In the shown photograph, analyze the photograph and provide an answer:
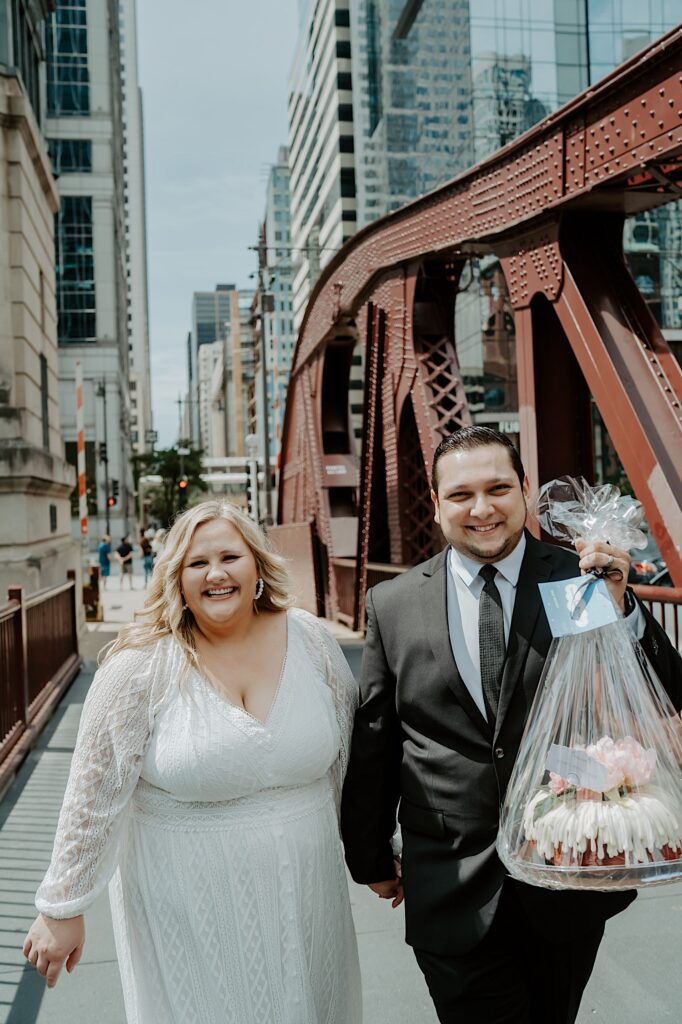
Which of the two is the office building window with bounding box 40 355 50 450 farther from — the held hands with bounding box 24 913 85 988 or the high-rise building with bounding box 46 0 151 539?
the high-rise building with bounding box 46 0 151 539

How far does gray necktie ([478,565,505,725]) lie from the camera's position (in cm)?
229

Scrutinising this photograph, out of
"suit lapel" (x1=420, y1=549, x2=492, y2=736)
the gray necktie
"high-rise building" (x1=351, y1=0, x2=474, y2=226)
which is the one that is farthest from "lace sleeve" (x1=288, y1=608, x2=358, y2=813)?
"high-rise building" (x1=351, y1=0, x2=474, y2=226)

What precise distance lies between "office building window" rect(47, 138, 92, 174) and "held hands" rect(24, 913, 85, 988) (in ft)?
240

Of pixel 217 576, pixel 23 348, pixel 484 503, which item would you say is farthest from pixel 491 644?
pixel 23 348

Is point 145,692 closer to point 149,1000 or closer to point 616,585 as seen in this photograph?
point 149,1000

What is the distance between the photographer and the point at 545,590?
2254 millimetres

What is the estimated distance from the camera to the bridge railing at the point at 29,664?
6.57 m

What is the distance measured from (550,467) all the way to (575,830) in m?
3.92

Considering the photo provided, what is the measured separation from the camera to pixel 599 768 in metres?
2.03

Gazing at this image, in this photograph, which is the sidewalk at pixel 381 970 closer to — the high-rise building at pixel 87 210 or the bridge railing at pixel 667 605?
the bridge railing at pixel 667 605

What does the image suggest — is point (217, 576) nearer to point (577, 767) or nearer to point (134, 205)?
point (577, 767)

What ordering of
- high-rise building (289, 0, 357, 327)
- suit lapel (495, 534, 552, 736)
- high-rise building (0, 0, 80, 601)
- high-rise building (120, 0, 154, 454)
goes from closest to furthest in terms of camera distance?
suit lapel (495, 534, 552, 736) < high-rise building (0, 0, 80, 601) < high-rise building (289, 0, 357, 327) < high-rise building (120, 0, 154, 454)

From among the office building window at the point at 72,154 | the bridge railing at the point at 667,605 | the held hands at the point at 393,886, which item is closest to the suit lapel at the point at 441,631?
the held hands at the point at 393,886

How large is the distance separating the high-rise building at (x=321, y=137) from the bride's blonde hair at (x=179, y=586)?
6500 cm
